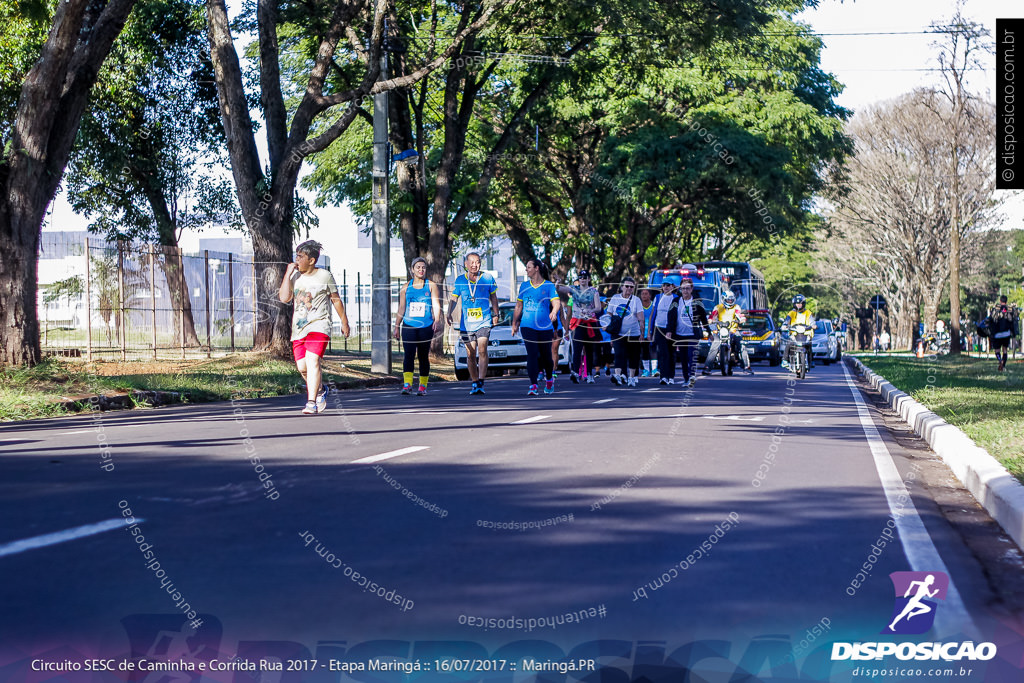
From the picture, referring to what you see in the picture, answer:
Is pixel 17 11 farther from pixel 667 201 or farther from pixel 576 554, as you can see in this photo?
pixel 667 201

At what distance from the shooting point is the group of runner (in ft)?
42.1

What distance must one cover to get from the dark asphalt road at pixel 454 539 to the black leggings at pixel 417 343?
5.08 m

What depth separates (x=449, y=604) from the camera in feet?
15.0

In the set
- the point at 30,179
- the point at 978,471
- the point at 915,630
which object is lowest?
the point at 915,630

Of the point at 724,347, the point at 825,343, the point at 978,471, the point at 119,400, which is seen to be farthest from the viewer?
the point at 825,343

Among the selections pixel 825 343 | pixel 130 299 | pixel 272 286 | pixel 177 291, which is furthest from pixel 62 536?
pixel 825 343

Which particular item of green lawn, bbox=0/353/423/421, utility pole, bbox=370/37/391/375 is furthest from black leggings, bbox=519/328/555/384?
utility pole, bbox=370/37/391/375

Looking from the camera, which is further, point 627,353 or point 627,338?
point 627,353

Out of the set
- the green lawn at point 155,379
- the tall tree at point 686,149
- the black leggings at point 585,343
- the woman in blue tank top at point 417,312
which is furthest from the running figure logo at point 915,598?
the tall tree at point 686,149

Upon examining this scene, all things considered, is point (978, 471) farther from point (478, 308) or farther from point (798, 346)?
point (798, 346)

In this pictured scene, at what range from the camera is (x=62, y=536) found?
5.59 metres

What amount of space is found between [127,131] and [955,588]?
27003 millimetres

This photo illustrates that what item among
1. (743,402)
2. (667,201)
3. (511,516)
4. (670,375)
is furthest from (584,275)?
(667,201)

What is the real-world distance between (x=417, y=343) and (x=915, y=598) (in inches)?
462
